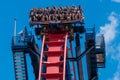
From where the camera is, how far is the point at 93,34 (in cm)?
7044

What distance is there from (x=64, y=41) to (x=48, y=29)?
188 cm

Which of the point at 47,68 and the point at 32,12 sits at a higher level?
the point at 32,12

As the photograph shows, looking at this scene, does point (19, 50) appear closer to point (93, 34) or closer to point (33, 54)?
point (33, 54)

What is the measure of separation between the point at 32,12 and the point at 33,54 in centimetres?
385

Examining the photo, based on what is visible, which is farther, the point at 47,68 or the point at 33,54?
the point at 33,54

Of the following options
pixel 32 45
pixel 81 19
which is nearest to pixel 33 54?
pixel 32 45

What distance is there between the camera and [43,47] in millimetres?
68562

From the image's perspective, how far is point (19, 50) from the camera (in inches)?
2798

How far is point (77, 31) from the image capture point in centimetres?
7031

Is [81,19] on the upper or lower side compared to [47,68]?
upper

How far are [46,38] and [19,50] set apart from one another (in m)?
2.96

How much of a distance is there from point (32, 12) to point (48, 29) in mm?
2120

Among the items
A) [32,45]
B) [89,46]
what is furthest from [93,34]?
[32,45]

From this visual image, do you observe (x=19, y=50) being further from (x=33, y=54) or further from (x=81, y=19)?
(x=81, y=19)
